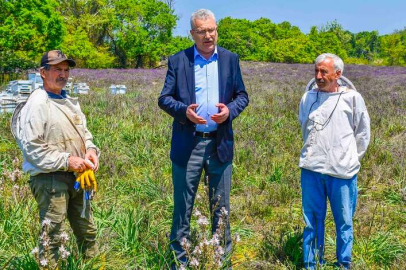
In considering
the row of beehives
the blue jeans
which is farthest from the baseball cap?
the row of beehives

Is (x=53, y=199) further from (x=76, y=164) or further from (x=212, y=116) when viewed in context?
(x=212, y=116)

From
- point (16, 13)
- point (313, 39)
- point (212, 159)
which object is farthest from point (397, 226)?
point (313, 39)

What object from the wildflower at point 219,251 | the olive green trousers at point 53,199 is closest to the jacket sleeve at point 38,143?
the olive green trousers at point 53,199

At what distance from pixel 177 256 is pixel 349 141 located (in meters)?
1.73

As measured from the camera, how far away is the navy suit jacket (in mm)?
2975

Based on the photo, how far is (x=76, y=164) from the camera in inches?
104

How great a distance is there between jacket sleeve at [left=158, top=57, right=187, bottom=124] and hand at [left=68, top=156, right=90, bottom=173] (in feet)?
2.51

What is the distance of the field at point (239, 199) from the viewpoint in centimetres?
339

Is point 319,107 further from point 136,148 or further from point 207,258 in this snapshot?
point 136,148

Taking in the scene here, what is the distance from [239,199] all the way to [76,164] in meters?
2.81

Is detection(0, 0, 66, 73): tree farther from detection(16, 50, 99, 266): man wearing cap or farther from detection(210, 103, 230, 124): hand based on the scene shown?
detection(210, 103, 230, 124): hand

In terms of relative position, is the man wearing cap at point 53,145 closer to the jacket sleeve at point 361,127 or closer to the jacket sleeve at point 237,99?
the jacket sleeve at point 237,99

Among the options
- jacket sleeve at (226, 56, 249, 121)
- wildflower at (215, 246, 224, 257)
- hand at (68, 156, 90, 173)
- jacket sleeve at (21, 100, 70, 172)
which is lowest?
wildflower at (215, 246, 224, 257)

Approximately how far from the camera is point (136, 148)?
649cm
